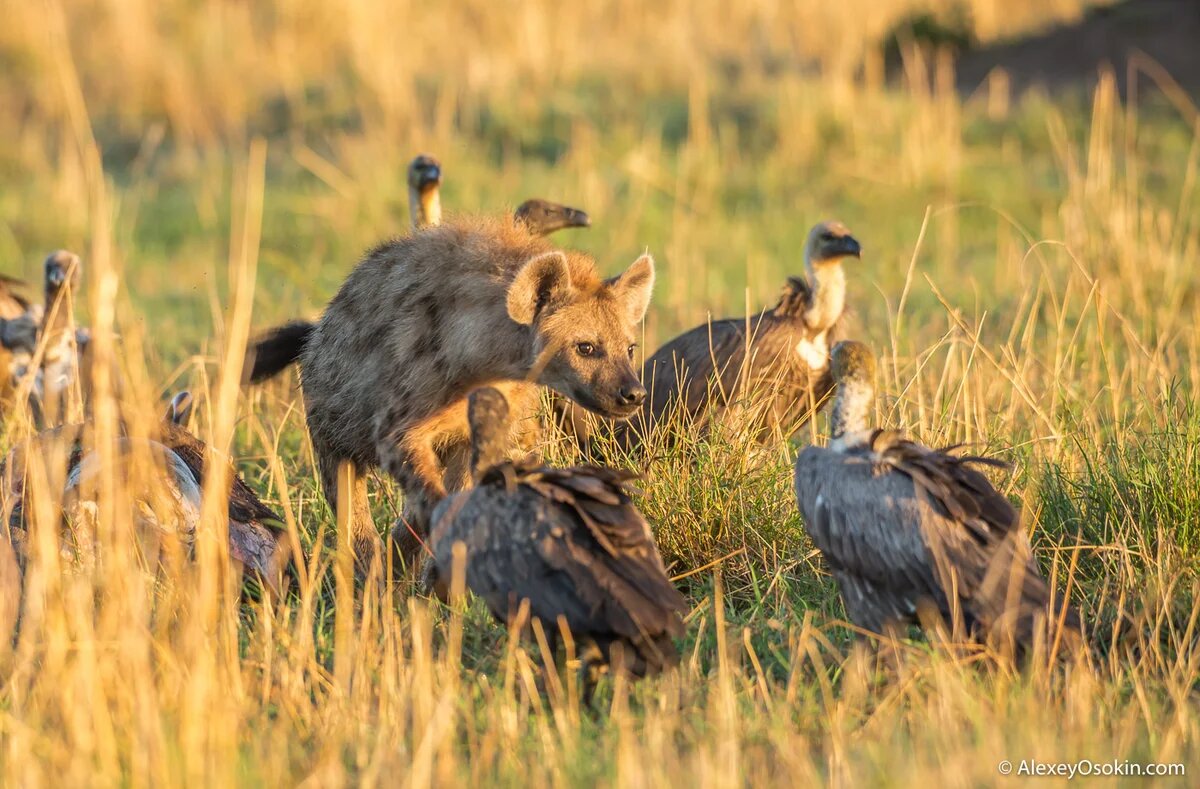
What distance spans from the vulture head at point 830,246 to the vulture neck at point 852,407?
2136 millimetres

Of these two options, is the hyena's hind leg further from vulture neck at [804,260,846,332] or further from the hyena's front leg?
vulture neck at [804,260,846,332]

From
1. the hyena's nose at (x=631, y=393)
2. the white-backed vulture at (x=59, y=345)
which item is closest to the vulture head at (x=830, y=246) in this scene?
the hyena's nose at (x=631, y=393)

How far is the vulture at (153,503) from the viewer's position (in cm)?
480

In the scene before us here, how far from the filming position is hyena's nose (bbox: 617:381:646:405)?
510cm

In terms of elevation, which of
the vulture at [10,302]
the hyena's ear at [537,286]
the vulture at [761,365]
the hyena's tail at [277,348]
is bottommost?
the vulture at [761,365]

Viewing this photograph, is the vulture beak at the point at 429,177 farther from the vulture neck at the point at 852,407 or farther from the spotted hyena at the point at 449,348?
the vulture neck at the point at 852,407

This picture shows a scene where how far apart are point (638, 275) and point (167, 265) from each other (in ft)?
20.8

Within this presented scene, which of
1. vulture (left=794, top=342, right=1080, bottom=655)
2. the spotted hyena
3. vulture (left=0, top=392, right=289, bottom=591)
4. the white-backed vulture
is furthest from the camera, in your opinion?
the white-backed vulture

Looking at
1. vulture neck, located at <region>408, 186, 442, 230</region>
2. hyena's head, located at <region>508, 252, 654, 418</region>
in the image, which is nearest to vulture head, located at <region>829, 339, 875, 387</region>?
hyena's head, located at <region>508, 252, 654, 418</region>

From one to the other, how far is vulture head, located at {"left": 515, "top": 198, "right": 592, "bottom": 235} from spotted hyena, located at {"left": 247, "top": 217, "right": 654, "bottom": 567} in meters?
1.18

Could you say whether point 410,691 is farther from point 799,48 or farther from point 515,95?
point 799,48

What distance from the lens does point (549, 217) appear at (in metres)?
6.84

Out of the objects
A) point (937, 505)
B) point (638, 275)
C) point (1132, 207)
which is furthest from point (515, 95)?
point (937, 505)

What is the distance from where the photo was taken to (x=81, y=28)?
55.7ft
